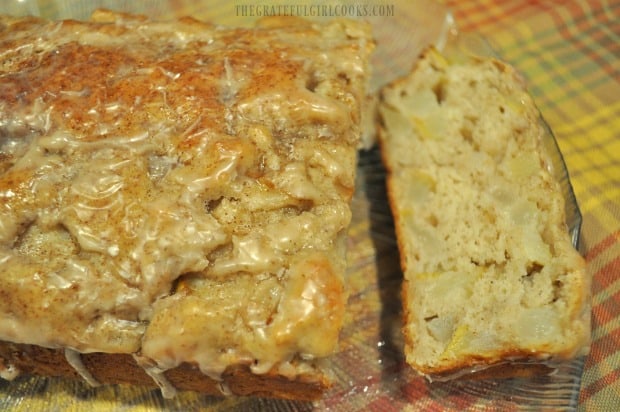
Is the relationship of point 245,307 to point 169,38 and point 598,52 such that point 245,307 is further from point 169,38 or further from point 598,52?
point 598,52

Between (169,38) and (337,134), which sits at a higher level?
(169,38)

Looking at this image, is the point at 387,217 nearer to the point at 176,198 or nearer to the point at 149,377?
the point at 176,198

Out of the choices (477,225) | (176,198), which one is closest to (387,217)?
(477,225)

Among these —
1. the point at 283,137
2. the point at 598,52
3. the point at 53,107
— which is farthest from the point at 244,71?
the point at 598,52

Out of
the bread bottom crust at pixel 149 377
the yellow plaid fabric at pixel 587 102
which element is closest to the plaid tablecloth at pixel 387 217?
the yellow plaid fabric at pixel 587 102

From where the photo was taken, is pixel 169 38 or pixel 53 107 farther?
pixel 169 38

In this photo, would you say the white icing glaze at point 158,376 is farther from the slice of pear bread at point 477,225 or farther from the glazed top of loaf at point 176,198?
the slice of pear bread at point 477,225
